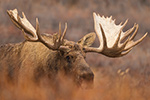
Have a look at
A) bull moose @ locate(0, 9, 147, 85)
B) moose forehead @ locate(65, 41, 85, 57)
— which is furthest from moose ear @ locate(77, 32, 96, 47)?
moose forehead @ locate(65, 41, 85, 57)

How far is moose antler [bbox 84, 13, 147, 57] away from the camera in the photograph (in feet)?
10.2

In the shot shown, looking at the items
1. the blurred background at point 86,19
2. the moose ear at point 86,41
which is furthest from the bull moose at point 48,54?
the blurred background at point 86,19

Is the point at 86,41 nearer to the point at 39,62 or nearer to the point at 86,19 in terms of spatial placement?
the point at 39,62

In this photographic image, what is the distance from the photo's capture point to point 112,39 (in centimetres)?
358

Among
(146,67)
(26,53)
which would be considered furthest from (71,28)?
(26,53)

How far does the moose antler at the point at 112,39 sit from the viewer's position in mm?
3113

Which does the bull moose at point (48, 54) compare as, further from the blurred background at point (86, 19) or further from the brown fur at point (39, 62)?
the blurred background at point (86, 19)

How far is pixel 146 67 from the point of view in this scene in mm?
5359

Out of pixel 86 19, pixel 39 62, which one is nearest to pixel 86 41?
pixel 39 62

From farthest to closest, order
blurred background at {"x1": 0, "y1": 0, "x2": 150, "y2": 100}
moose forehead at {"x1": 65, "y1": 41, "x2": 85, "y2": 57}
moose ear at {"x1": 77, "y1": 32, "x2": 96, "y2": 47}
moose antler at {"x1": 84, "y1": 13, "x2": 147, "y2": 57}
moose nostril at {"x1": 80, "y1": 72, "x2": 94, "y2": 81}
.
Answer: blurred background at {"x1": 0, "y1": 0, "x2": 150, "y2": 100}, moose ear at {"x1": 77, "y1": 32, "x2": 96, "y2": 47}, moose antler at {"x1": 84, "y1": 13, "x2": 147, "y2": 57}, moose forehead at {"x1": 65, "y1": 41, "x2": 85, "y2": 57}, moose nostril at {"x1": 80, "y1": 72, "x2": 94, "y2": 81}

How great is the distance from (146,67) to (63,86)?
173 inches

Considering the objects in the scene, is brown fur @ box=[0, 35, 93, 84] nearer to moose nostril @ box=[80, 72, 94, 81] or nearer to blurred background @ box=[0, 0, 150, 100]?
moose nostril @ box=[80, 72, 94, 81]

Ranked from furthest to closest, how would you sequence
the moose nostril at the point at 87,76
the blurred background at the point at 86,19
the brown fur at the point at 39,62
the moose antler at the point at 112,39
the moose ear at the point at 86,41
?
the blurred background at the point at 86,19
the moose ear at the point at 86,41
the moose antler at the point at 112,39
the brown fur at the point at 39,62
the moose nostril at the point at 87,76

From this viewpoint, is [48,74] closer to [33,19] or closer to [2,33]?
[2,33]
